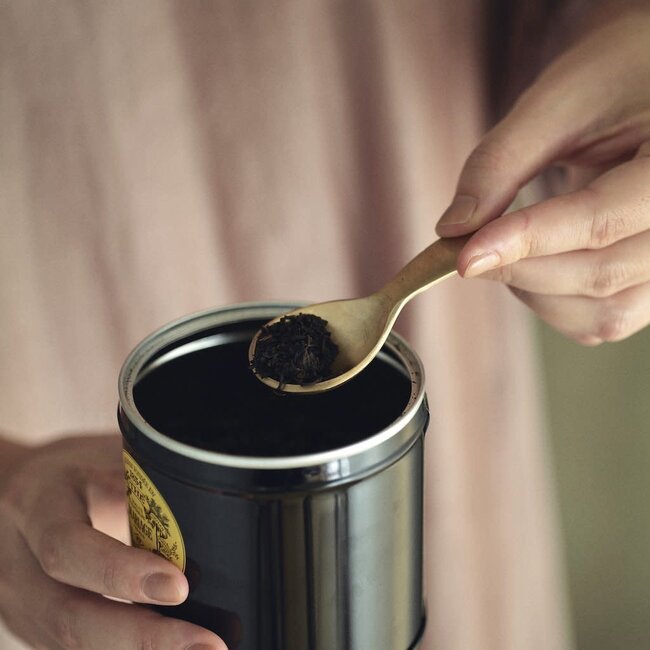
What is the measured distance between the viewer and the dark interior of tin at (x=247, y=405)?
1.61 feet

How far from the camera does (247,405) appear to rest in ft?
1.76

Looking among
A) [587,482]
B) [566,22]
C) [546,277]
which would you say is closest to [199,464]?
[546,277]

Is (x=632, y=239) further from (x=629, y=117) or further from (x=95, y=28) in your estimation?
(x=95, y=28)

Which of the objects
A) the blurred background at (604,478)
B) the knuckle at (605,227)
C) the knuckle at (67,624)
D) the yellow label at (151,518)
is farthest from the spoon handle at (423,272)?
the blurred background at (604,478)

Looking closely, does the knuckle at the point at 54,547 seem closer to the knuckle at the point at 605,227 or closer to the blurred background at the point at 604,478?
the knuckle at the point at 605,227

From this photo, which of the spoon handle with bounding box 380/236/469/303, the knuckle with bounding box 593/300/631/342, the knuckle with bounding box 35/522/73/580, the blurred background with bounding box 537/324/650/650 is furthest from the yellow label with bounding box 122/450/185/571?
the blurred background with bounding box 537/324/650/650

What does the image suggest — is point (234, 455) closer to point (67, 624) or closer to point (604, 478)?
point (67, 624)

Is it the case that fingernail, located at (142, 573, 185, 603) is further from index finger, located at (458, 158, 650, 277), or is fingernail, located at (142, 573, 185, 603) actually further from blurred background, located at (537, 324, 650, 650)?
blurred background, located at (537, 324, 650, 650)

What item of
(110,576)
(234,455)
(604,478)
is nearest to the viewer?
(234,455)

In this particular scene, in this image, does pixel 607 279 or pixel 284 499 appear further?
pixel 607 279

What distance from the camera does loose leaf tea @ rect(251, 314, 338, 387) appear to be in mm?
533

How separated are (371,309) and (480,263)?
83 millimetres

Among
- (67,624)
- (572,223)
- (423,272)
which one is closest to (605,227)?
(572,223)

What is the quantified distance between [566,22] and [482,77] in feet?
0.40
